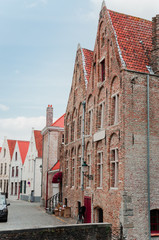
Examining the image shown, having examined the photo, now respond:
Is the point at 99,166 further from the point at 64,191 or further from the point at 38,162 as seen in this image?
the point at 38,162

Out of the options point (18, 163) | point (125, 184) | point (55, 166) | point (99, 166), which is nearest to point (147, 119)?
point (125, 184)

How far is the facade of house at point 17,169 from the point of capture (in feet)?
159

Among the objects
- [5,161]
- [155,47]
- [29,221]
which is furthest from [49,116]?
[5,161]

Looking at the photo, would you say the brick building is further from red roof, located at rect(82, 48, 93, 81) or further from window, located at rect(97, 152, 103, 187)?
red roof, located at rect(82, 48, 93, 81)

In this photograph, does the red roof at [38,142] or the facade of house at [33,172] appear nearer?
the facade of house at [33,172]

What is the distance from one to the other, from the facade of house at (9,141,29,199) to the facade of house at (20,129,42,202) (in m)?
1.97

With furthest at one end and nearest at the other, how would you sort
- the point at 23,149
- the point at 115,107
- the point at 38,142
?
the point at 23,149 → the point at 38,142 → the point at 115,107

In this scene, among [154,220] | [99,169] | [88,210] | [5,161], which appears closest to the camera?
[154,220]

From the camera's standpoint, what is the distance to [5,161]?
2211 inches

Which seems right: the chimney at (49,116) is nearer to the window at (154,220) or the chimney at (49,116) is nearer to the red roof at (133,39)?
the red roof at (133,39)

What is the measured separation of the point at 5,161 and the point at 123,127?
4510 cm

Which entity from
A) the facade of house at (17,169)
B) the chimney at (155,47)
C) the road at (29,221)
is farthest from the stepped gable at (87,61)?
the facade of house at (17,169)

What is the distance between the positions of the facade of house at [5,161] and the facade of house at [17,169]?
2.01 metres

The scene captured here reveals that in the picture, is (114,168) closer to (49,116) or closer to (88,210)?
(88,210)
